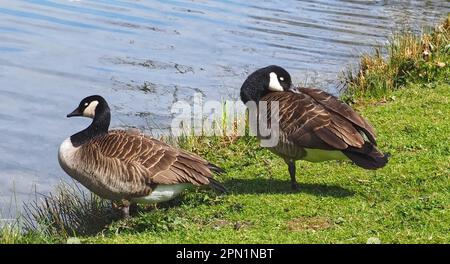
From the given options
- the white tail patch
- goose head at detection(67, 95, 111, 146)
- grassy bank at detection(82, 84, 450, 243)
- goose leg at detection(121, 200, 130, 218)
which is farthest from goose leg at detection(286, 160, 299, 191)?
goose head at detection(67, 95, 111, 146)

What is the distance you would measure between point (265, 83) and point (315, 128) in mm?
1234

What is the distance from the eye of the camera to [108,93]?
16188 mm

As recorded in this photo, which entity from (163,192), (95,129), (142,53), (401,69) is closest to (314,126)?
(163,192)

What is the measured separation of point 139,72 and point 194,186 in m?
8.65

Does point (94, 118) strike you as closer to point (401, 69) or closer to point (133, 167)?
point (133, 167)

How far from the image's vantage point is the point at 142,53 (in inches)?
778

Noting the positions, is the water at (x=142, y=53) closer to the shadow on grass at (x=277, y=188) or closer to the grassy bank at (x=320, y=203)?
the grassy bank at (x=320, y=203)

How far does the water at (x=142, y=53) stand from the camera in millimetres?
14070

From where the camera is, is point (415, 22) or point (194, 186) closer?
point (194, 186)

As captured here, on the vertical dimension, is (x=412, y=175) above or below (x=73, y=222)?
above

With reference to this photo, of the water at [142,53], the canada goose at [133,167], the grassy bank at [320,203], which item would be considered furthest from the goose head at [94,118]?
the water at [142,53]

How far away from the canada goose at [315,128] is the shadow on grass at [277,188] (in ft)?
0.67
